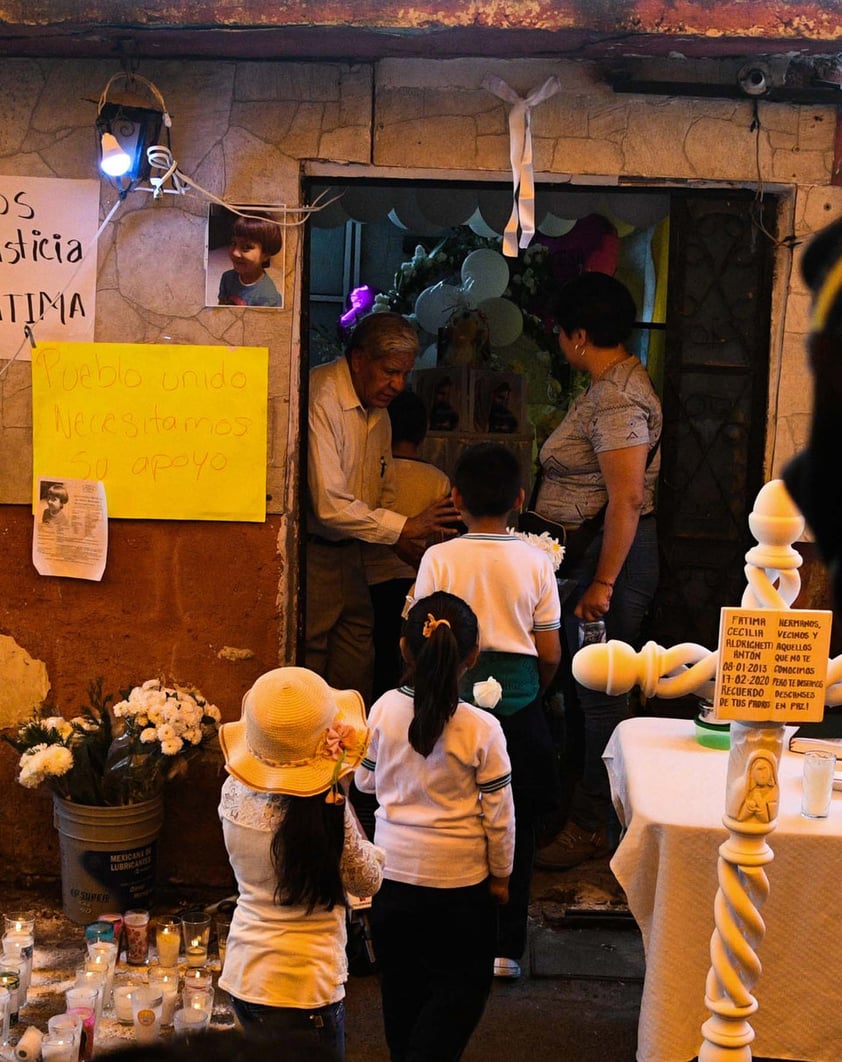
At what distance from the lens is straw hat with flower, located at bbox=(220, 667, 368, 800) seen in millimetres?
2686

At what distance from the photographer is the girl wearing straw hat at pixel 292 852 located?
8.82 ft

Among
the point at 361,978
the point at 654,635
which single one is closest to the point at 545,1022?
the point at 361,978

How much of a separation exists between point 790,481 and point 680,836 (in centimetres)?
204

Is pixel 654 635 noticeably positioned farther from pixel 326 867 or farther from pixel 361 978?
pixel 326 867

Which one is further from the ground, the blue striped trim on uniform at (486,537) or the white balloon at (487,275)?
the white balloon at (487,275)

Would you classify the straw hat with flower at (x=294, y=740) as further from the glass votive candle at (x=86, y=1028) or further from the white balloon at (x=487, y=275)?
the white balloon at (x=487, y=275)

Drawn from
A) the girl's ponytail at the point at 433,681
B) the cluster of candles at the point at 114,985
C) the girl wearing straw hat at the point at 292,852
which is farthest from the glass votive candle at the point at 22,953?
the girl's ponytail at the point at 433,681

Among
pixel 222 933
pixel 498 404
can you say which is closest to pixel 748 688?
pixel 222 933

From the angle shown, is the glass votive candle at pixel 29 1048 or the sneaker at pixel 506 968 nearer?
the glass votive candle at pixel 29 1048

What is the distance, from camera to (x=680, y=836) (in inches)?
112

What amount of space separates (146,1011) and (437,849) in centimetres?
107

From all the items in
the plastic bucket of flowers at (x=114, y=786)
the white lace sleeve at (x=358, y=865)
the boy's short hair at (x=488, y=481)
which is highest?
the boy's short hair at (x=488, y=481)

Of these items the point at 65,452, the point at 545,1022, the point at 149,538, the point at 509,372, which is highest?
the point at 509,372

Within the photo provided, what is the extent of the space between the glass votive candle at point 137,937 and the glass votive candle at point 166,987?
181mm
